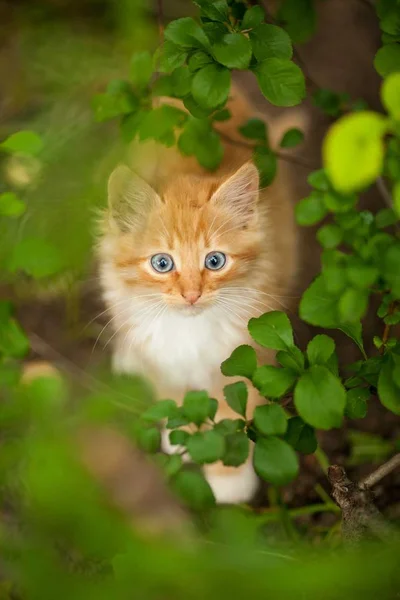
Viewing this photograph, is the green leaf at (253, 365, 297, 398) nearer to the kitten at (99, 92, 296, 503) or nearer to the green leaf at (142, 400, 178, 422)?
the green leaf at (142, 400, 178, 422)

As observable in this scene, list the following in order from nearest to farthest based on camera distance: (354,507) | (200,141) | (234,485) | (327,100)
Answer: (354,507), (200,141), (327,100), (234,485)

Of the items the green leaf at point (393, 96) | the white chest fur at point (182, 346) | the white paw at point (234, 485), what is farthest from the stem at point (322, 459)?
the green leaf at point (393, 96)

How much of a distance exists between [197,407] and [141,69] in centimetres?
55

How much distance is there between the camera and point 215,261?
1153 millimetres

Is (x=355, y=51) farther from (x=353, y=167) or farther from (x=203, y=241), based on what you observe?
(x=353, y=167)

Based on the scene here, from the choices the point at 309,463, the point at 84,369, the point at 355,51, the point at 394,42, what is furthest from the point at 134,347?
the point at 355,51

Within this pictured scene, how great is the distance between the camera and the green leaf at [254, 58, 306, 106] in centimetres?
75

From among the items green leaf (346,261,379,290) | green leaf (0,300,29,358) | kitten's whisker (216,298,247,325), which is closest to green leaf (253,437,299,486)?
green leaf (346,261,379,290)

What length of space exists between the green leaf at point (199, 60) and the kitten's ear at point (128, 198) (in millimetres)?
296

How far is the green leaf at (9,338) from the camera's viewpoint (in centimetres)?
86

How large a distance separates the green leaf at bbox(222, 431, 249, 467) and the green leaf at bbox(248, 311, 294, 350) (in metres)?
0.12

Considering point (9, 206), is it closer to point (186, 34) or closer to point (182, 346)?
point (186, 34)

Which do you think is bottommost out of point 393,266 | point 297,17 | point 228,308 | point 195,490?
point 228,308

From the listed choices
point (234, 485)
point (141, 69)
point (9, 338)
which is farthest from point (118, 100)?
point (234, 485)
